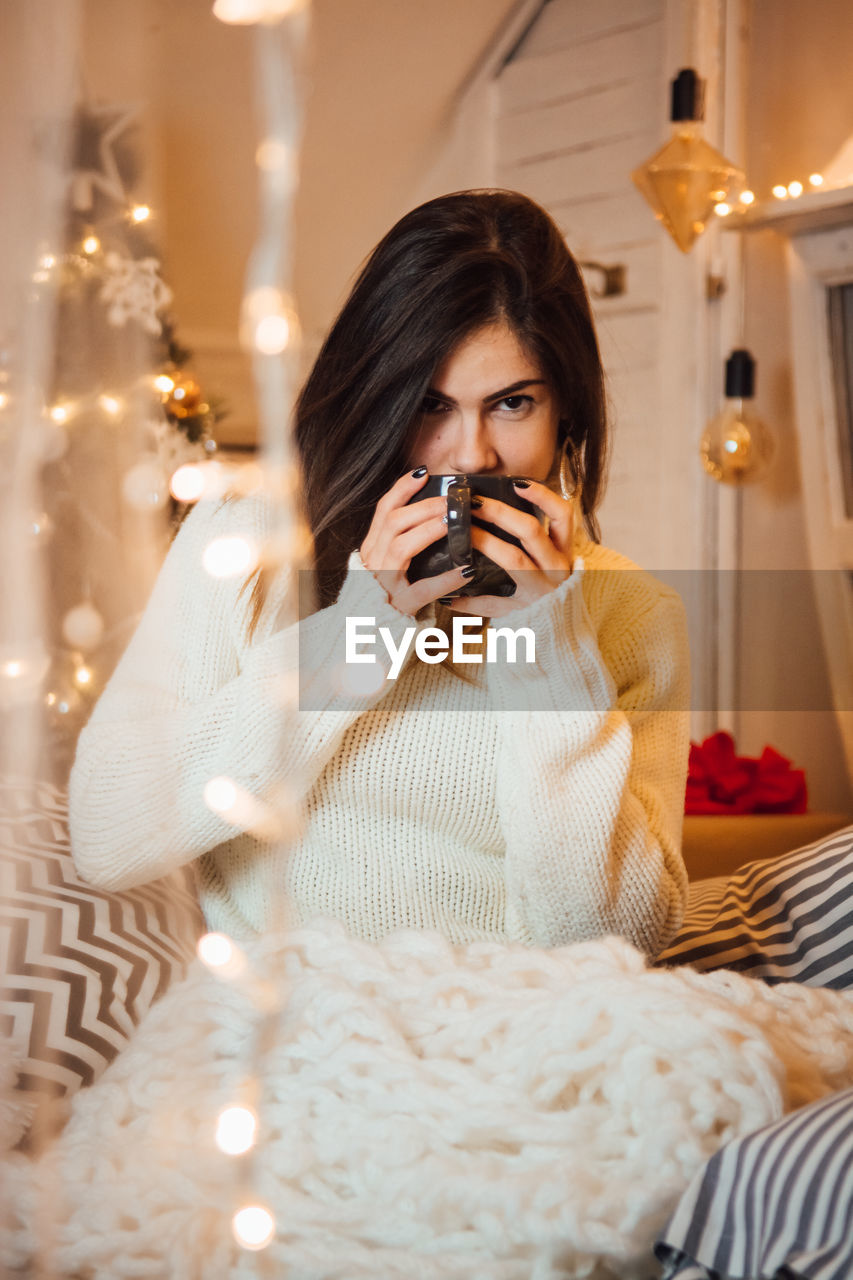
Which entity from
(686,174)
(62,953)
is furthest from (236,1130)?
(686,174)

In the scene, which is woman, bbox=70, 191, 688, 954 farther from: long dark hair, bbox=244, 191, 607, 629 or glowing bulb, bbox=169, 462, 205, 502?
glowing bulb, bbox=169, 462, 205, 502

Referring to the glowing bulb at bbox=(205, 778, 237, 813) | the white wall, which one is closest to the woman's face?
the glowing bulb at bbox=(205, 778, 237, 813)

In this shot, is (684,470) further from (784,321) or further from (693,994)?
(693,994)

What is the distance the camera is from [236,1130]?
0.55 metres

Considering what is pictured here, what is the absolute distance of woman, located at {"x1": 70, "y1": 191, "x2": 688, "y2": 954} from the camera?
2.72 ft

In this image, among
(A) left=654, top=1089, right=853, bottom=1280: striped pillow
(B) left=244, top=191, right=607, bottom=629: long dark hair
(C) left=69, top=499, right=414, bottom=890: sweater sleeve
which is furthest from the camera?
(B) left=244, top=191, right=607, bottom=629: long dark hair

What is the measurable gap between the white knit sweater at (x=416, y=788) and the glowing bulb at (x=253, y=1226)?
0.86ft

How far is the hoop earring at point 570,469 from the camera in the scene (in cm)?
104

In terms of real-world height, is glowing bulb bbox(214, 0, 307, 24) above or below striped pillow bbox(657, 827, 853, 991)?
above

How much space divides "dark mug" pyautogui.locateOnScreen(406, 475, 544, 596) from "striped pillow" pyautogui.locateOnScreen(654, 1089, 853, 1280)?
447mm

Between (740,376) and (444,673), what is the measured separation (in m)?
1.14

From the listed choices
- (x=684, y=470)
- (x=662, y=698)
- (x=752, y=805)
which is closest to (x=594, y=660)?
(x=662, y=698)

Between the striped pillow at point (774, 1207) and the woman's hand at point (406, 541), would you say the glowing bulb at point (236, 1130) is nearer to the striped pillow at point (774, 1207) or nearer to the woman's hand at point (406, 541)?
the striped pillow at point (774, 1207)

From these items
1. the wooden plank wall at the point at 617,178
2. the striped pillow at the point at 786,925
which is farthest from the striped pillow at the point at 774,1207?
the wooden plank wall at the point at 617,178
